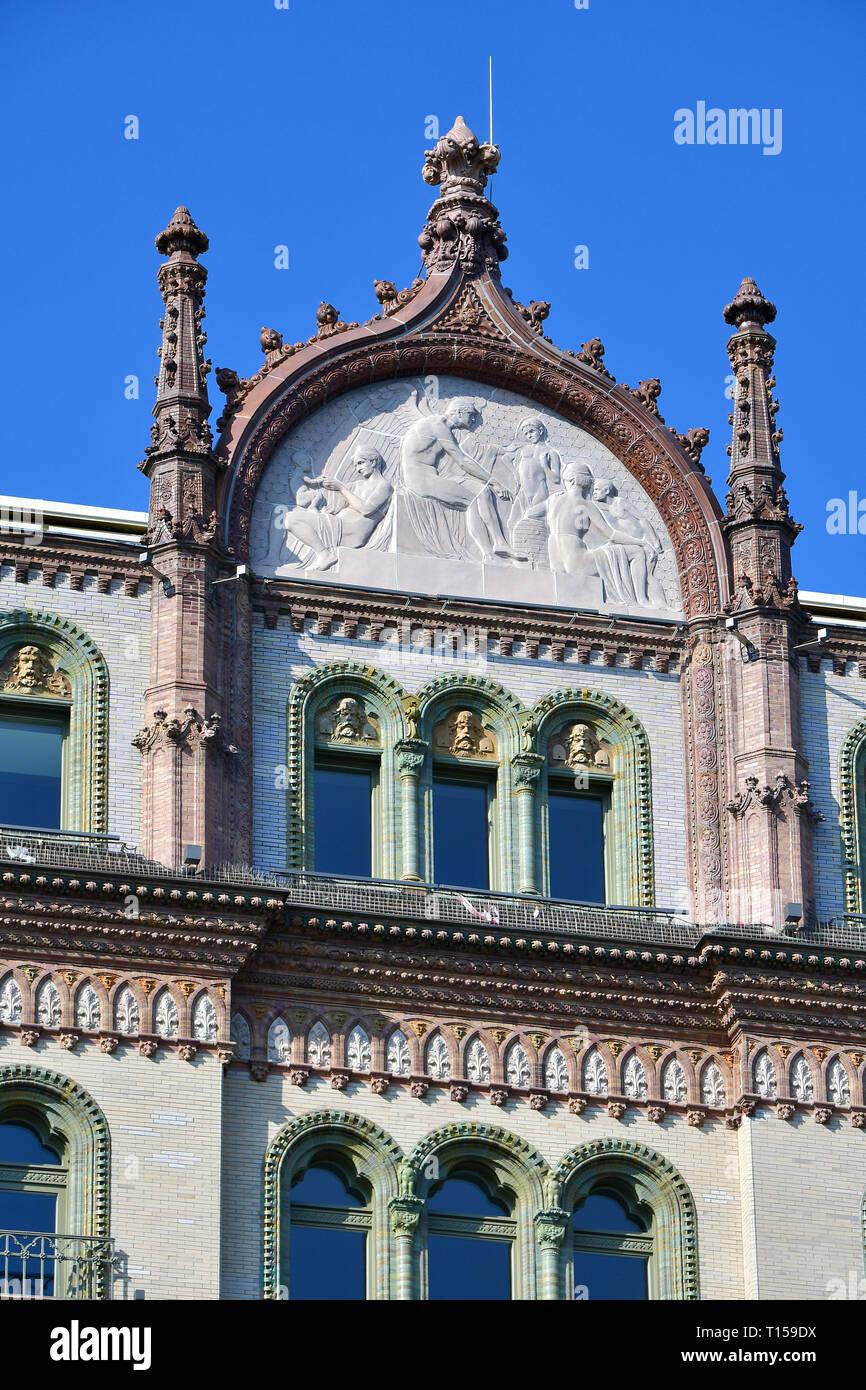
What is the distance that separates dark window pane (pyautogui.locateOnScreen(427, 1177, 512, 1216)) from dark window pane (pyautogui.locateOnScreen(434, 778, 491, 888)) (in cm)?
427

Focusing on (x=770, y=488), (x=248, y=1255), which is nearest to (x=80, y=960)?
(x=248, y=1255)

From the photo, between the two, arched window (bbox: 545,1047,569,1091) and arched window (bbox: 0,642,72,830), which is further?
arched window (bbox: 0,642,72,830)

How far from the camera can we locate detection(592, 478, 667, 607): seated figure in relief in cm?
5728

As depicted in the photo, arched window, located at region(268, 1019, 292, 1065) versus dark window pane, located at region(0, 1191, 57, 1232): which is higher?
arched window, located at region(268, 1019, 292, 1065)

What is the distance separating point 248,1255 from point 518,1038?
4.86m

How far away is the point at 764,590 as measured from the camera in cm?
5647

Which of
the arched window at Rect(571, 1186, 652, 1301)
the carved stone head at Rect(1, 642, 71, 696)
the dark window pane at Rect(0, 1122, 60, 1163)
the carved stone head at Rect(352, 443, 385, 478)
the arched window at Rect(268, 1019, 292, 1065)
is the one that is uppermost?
the carved stone head at Rect(352, 443, 385, 478)

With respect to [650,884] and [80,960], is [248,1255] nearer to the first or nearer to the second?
[80,960]

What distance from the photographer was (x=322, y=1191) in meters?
52.1

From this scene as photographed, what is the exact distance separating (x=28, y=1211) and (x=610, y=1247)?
7757 mm

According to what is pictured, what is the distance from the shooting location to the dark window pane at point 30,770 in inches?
2108

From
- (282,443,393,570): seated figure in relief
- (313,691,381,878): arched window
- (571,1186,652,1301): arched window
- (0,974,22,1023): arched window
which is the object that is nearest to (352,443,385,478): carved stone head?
(282,443,393,570): seated figure in relief

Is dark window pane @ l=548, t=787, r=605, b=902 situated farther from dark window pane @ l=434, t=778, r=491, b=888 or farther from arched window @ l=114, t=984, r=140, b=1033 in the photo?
arched window @ l=114, t=984, r=140, b=1033
